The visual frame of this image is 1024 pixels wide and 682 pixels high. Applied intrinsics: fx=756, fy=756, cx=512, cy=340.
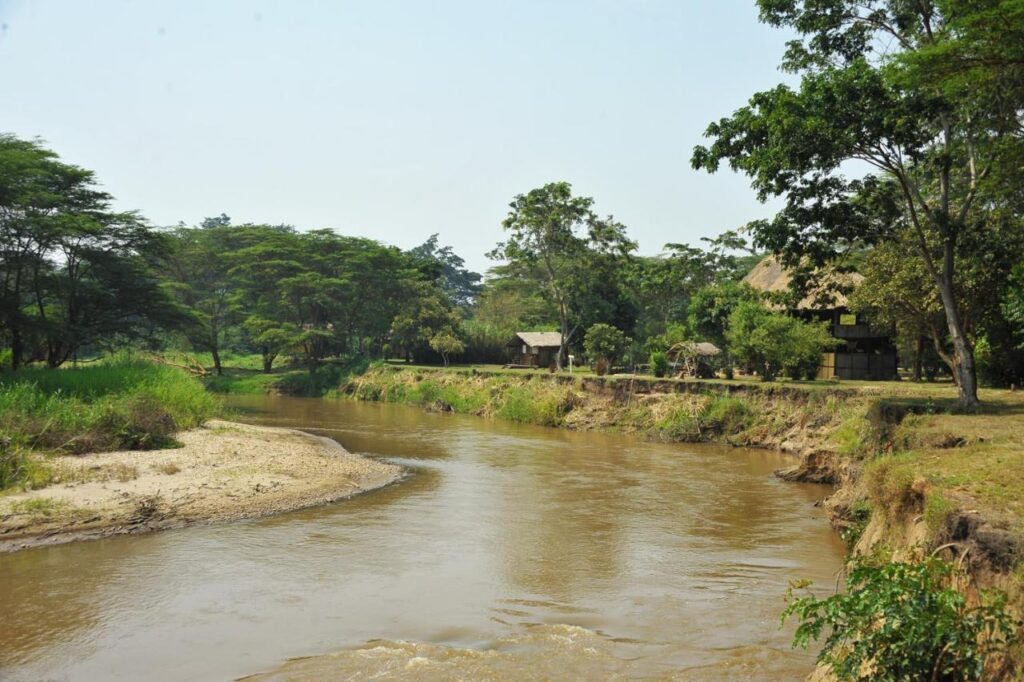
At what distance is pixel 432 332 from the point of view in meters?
50.6

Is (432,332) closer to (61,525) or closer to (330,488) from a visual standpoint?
(330,488)

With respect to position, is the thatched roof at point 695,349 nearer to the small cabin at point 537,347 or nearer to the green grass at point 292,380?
the small cabin at point 537,347

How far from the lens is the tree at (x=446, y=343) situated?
48.6m

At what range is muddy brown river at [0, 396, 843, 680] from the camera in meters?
8.26

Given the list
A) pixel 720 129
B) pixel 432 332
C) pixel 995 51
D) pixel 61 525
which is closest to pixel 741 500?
pixel 720 129

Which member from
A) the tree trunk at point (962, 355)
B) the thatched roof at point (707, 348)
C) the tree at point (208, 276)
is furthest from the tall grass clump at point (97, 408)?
the tree at point (208, 276)

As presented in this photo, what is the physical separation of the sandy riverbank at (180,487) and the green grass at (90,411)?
0.62 metres

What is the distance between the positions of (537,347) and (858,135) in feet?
109

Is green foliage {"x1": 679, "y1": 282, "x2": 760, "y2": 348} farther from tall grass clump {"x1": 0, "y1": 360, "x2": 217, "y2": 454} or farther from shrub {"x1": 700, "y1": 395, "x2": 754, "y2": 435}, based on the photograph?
tall grass clump {"x1": 0, "y1": 360, "x2": 217, "y2": 454}

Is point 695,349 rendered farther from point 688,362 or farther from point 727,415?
point 727,415

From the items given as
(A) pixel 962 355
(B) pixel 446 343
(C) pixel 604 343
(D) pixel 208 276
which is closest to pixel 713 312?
(C) pixel 604 343

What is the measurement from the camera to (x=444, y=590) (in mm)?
10680

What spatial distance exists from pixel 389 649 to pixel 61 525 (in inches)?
294

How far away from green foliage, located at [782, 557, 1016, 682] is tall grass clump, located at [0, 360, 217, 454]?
15.6 meters
